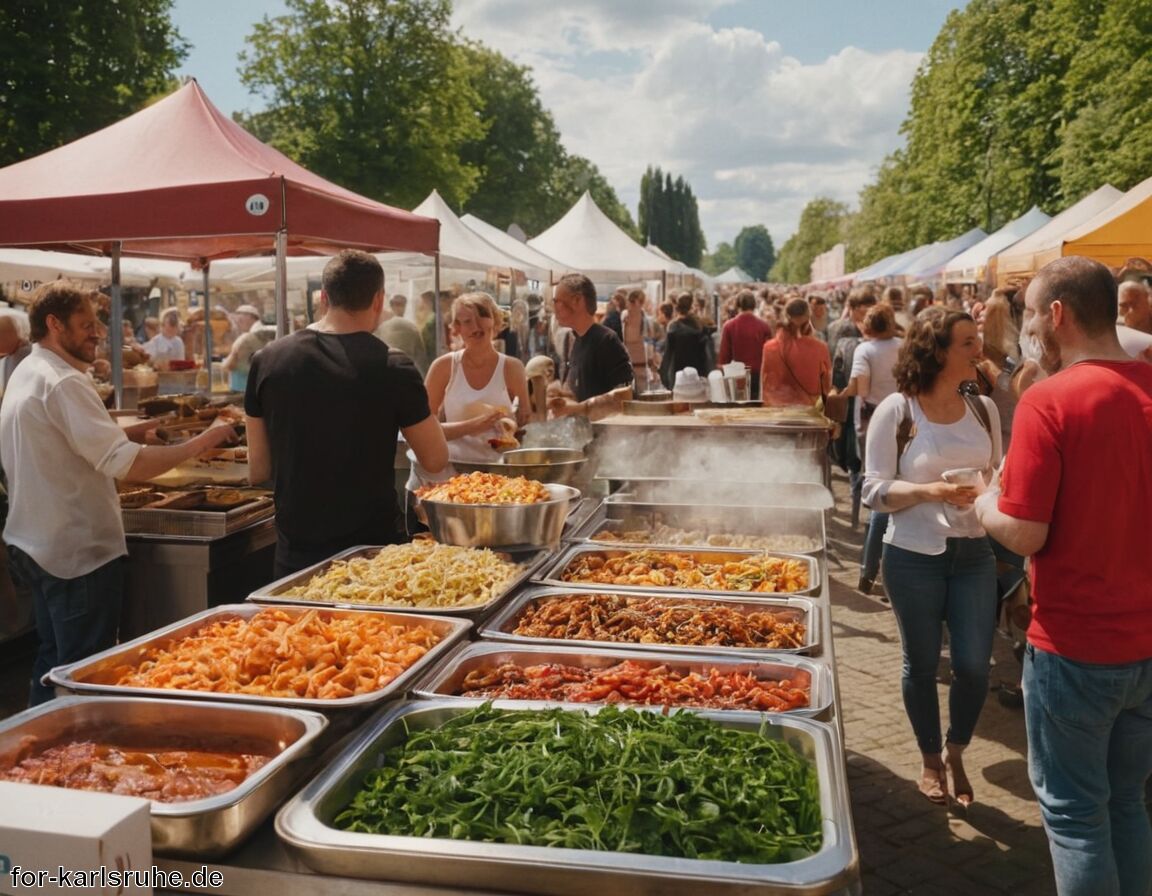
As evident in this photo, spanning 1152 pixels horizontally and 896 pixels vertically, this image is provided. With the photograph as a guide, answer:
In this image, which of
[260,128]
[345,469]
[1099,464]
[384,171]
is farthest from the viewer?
[260,128]

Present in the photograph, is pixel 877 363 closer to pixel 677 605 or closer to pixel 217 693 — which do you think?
pixel 677 605

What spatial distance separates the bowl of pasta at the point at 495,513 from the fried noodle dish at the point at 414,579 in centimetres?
16

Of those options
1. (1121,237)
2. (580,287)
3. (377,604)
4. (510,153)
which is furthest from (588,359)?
(510,153)

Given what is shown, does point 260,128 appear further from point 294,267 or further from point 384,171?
point 294,267

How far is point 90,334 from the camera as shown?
3.86m

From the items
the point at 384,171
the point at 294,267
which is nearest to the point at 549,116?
the point at 384,171

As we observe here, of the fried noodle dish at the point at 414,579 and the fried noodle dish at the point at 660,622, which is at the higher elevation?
the fried noodle dish at the point at 414,579

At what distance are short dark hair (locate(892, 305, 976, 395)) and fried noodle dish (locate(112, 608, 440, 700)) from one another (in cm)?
210

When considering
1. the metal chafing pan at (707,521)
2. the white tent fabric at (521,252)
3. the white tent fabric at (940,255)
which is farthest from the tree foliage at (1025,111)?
the metal chafing pan at (707,521)

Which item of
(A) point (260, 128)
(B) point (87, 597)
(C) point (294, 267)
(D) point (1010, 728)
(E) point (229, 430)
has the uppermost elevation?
(A) point (260, 128)

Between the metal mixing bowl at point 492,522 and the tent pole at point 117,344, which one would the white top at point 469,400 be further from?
the tent pole at point 117,344

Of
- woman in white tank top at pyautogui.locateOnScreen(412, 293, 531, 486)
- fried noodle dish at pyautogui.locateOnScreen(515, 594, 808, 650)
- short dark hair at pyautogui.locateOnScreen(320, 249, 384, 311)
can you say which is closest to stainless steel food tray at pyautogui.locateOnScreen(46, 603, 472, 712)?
fried noodle dish at pyautogui.locateOnScreen(515, 594, 808, 650)

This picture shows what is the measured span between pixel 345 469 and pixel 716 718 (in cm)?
173

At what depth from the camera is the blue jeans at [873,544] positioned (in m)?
6.48
